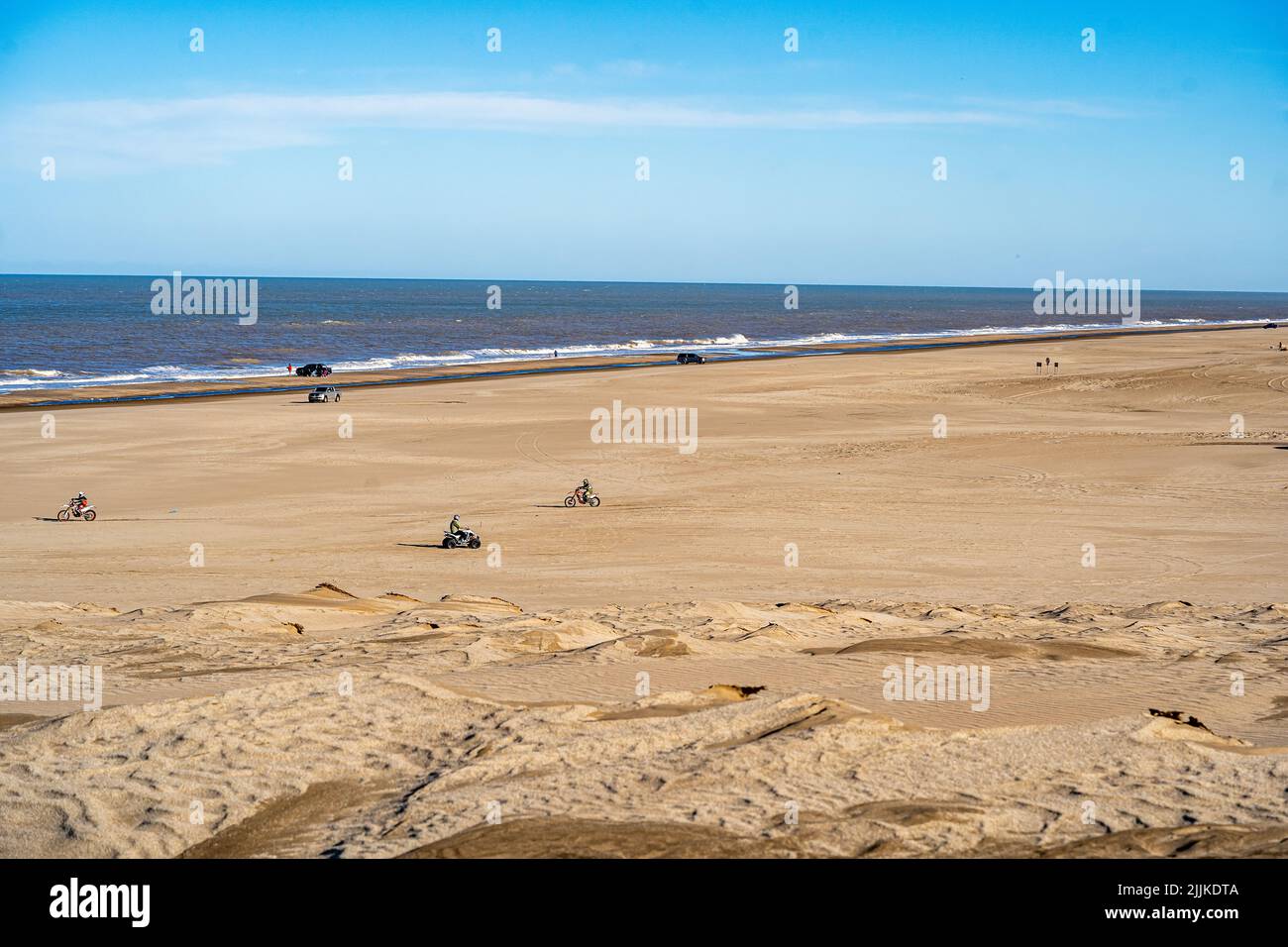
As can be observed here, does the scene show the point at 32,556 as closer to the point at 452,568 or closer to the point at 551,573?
the point at 452,568

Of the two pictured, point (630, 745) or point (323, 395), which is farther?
point (323, 395)

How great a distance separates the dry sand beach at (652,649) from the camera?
8.95m

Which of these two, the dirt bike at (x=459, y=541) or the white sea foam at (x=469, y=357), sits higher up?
the white sea foam at (x=469, y=357)

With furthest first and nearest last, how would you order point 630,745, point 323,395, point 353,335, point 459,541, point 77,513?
point 353,335 → point 323,395 → point 77,513 → point 459,541 → point 630,745

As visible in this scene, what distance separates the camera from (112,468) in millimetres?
33688

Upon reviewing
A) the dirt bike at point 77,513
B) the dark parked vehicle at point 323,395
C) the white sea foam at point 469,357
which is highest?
the white sea foam at point 469,357

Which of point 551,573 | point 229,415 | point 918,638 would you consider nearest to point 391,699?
point 918,638

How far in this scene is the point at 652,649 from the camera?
1417cm

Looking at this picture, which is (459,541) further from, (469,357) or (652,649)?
(469,357)

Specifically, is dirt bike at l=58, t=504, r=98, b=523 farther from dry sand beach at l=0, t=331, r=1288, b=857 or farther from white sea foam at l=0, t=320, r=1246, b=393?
white sea foam at l=0, t=320, r=1246, b=393

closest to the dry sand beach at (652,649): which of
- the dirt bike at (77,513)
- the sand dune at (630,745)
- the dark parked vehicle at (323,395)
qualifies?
the sand dune at (630,745)

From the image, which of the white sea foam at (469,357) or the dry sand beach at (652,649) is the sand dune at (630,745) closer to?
the dry sand beach at (652,649)

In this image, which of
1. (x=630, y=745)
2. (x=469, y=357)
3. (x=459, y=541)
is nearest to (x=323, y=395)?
(x=459, y=541)
